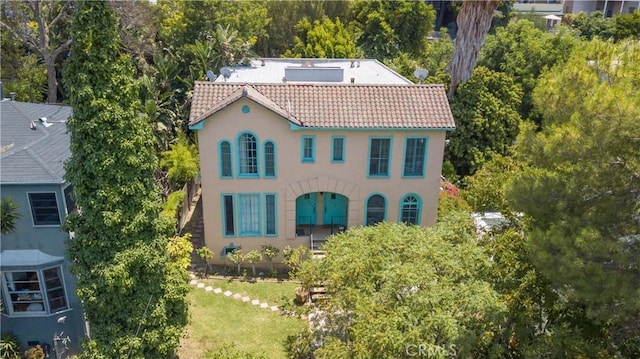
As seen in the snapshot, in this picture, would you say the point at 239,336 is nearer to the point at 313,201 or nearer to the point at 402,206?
the point at 313,201

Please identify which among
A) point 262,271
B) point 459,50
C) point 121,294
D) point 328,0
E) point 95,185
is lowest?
point 262,271

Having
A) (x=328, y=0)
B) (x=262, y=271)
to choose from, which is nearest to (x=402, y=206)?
(x=262, y=271)

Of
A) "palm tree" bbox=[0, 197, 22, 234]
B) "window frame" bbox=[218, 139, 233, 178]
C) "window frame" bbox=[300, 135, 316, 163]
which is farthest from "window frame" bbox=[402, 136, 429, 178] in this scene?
"palm tree" bbox=[0, 197, 22, 234]

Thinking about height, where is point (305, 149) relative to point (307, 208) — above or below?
above

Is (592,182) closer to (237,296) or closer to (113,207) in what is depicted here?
(113,207)

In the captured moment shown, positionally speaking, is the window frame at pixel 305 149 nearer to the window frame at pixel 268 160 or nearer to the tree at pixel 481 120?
the window frame at pixel 268 160

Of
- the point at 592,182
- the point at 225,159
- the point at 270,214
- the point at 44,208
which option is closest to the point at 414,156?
the point at 270,214
